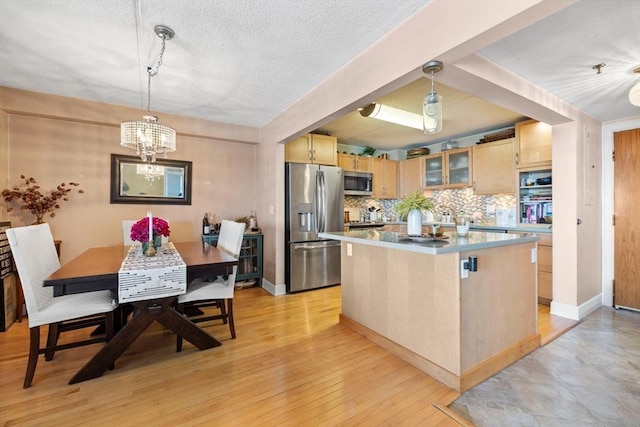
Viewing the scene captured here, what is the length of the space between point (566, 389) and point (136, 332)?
2988mm

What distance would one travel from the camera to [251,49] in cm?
221

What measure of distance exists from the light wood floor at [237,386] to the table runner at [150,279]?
58 cm

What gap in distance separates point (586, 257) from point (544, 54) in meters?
2.40

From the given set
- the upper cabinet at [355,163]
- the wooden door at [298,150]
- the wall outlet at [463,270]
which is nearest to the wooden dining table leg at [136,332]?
the wall outlet at [463,270]

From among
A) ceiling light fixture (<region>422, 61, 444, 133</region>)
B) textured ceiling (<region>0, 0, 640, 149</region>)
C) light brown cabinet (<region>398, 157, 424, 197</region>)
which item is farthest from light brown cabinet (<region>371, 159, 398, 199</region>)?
ceiling light fixture (<region>422, 61, 444, 133</region>)

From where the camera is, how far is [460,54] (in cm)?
163

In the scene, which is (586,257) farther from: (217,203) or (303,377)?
(217,203)

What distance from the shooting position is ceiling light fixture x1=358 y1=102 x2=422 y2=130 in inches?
126

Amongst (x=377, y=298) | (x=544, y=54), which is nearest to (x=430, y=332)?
(x=377, y=298)

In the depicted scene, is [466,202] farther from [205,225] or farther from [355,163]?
[205,225]

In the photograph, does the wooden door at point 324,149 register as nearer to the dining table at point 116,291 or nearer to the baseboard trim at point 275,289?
the baseboard trim at point 275,289

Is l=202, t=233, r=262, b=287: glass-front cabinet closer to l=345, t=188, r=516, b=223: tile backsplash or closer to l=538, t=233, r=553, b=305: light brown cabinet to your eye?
l=345, t=188, r=516, b=223: tile backsplash

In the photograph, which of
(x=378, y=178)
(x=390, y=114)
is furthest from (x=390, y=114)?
(x=378, y=178)

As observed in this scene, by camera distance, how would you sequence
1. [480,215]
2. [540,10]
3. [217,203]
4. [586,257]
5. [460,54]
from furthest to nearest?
[480,215], [217,203], [586,257], [460,54], [540,10]
